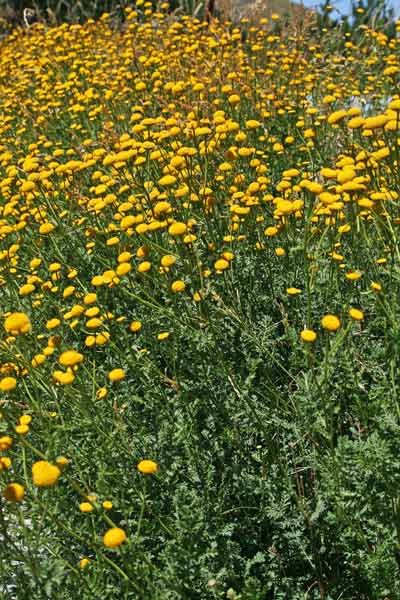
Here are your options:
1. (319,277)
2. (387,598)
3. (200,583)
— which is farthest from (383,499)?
(319,277)

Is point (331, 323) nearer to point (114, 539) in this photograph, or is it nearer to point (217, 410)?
point (217, 410)

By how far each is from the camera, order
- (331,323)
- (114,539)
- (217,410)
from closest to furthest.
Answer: (114,539) → (331,323) → (217,410)

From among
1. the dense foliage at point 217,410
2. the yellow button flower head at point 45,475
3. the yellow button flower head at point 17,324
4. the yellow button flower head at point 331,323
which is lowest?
the dense foliage at point 217,410

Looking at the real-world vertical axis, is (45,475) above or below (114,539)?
above

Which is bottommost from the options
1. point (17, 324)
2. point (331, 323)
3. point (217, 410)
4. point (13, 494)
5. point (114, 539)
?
point (217, 410)

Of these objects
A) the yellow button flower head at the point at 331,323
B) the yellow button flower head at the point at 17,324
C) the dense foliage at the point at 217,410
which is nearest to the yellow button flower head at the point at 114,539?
the dense foliage at the point at 217,410

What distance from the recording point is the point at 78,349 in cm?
366

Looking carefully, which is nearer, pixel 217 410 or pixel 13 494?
pixel 13 494

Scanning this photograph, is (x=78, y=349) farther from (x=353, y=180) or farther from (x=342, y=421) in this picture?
(x=353, y=180)

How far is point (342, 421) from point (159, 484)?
0.89m

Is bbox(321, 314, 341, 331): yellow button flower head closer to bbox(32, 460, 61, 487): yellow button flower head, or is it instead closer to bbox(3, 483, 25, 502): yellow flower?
bbox(32, 460, 61, 487): yellow button flower head

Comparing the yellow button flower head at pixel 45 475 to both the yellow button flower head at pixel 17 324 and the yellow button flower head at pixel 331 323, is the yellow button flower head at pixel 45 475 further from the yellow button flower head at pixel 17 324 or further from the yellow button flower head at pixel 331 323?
the yellow button flower head at pixel 331 323

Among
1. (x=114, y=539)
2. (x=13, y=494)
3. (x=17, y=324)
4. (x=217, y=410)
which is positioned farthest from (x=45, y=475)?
(x=217, y=410)

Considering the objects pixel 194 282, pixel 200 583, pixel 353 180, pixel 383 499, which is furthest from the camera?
pixel 194 282
